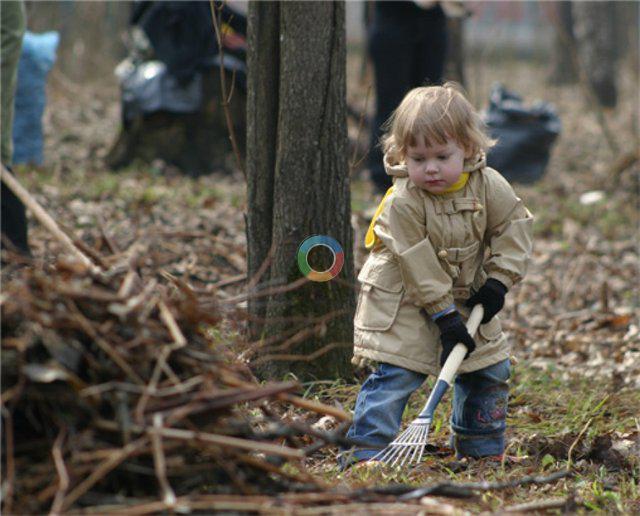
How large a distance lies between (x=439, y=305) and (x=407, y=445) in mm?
507

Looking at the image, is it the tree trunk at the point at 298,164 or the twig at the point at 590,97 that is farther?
the twig at the point at 590,97

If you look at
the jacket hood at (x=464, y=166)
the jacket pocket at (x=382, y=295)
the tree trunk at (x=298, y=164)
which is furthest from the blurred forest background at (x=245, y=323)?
the jacket hood at (x=464, y=166)

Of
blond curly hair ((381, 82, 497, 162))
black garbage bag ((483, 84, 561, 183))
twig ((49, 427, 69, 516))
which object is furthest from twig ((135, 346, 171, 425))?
black garbage bag ((483, 84, 561, 183))

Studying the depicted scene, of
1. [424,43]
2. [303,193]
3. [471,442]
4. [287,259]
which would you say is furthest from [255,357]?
[424,43]

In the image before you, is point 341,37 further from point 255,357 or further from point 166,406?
point 166,406

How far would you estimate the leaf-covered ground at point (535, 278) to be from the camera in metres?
3.55

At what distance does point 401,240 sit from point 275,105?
1.02 m

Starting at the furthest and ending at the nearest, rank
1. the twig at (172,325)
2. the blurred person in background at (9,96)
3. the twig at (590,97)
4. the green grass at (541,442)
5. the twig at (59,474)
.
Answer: the twig at (590,97), the blurred person in background at (9,96), the green grass at (541,442), the twig at (172,325), the twig at (59,474)

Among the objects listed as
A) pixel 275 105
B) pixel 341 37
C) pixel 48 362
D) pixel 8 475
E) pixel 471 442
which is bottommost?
pixel 471 442

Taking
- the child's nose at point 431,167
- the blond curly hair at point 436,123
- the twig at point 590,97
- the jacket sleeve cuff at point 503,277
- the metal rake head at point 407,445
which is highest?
the twig at point 590,97

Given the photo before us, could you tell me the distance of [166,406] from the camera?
2354mm

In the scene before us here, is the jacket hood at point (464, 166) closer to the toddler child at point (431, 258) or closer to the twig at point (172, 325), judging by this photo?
the toddler child at point (431, 258)

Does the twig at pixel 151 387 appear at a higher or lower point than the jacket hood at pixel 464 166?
lower

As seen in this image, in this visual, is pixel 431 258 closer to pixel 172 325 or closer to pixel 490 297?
pixel 490 297
